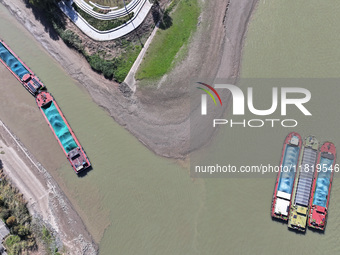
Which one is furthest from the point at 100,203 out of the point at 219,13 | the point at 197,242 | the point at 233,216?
the point at 219,13

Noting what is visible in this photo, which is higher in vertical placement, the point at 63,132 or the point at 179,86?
the point at 179,86

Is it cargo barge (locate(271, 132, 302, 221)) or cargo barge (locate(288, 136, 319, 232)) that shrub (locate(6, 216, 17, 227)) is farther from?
cargo barge (locate(288, 136, 319, 232))

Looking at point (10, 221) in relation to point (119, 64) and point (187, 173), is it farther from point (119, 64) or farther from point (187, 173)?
point (119, 64)

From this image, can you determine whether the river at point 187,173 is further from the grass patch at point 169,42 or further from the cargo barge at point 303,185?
the grass patch at point 169,42

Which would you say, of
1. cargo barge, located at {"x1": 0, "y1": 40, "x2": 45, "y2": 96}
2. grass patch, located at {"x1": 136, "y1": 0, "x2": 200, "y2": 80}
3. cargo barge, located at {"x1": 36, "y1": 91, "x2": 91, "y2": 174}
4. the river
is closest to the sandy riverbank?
grass patch, located at {"x1": 136, "y1": 0, "x2": 200, "y2": 80}

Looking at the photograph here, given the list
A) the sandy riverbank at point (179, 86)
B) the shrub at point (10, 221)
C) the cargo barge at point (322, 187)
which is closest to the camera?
the cargo barge at point (322, 187)

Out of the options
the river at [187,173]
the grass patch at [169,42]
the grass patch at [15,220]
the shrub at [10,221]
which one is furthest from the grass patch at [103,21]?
the shrub at [10,221]

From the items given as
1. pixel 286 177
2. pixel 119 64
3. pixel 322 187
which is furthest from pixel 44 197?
pixel 322 187
